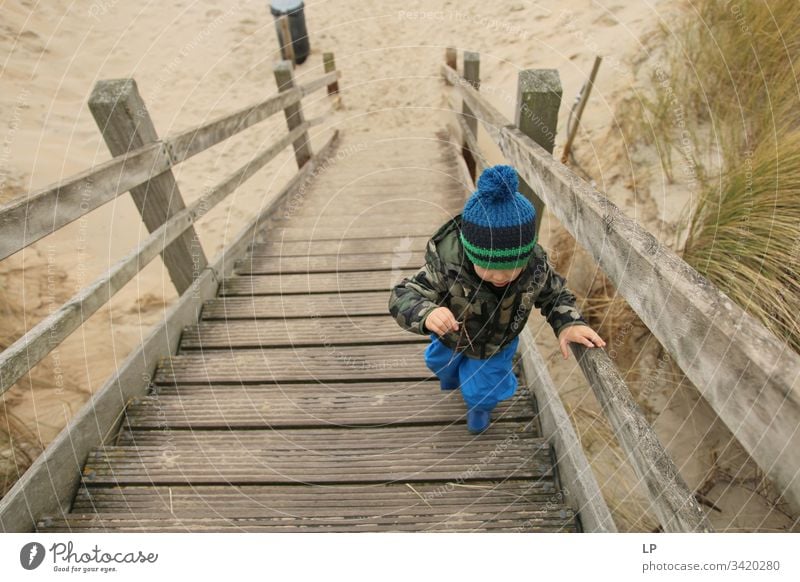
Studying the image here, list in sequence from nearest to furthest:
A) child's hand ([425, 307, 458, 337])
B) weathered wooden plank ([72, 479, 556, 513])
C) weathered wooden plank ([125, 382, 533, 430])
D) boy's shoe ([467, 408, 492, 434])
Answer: child's hand ([425, 307, 458, 337]), weathered wooden plank ([72, 479, 556, 513]), boy's shoe ([467, 408, 492, 434]), weathered wooden plank ([125, 382, 533, 430])

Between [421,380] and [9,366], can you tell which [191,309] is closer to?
[9,366]

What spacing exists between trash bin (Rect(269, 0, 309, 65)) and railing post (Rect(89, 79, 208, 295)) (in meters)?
7.69

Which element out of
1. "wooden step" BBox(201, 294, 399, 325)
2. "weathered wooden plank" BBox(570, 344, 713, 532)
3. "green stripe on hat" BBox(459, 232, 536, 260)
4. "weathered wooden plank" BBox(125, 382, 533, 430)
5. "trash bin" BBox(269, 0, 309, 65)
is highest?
"trash bin" BBox(269, 0, 309, 65)

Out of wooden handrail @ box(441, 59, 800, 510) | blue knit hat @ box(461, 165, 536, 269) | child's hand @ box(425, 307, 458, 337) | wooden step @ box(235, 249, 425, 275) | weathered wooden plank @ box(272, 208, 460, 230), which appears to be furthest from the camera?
weathered wooden plank @ box(272, 208, 460, 230)

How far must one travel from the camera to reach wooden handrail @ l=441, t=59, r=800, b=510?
653mm

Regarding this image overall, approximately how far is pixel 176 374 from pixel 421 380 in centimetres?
120

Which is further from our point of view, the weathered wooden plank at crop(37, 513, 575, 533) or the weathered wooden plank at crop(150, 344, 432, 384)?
the weathered wooden plank at crop(150, 344, 432, 384)

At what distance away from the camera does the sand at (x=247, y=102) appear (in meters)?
2.95

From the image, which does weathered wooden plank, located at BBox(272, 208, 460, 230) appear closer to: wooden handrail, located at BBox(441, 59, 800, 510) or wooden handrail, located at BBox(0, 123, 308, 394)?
wooden handrail, located at BBox(0, 123, 308, 394)

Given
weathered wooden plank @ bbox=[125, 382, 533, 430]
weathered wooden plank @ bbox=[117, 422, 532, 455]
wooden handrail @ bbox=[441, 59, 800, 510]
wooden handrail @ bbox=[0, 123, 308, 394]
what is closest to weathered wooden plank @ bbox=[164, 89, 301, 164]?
wooden handrail @ bbox=[0, 123, 308, 394]

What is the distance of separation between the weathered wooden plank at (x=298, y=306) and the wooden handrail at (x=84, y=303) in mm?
513

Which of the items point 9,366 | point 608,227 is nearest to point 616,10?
point 608,227

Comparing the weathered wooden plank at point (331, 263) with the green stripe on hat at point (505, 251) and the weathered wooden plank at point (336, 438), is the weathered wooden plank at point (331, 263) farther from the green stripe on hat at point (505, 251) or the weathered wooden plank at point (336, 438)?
the green stripe on hat at point (505, 251)

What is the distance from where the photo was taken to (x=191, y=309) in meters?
2.60
